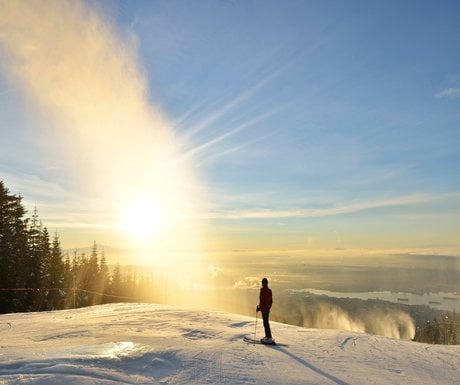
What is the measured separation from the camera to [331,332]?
673 inches

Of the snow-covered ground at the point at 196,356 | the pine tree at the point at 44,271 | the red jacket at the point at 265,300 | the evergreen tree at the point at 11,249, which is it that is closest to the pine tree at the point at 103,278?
the pine tree at the point at 44,271

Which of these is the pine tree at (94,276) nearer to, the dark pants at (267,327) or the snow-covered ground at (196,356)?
the snow-covered ground at (196,356)

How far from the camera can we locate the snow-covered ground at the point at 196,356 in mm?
8703

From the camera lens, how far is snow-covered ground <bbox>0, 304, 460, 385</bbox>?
8.70 meters

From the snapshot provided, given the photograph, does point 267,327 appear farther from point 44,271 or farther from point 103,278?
point 103,278

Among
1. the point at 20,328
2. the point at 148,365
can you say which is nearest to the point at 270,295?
the point at 148,365

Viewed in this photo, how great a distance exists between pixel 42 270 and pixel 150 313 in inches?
1041

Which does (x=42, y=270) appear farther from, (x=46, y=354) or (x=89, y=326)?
(x=46, y=354)

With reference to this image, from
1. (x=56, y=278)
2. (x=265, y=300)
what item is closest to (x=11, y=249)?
(x=56, y=278)

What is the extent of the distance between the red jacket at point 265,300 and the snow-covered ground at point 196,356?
1430 mm

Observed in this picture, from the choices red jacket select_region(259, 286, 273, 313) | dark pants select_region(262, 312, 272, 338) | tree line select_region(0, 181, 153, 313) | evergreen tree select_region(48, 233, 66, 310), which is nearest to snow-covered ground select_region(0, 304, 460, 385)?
dark pants select_region(262, 312, 272, 338)

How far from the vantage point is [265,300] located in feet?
46.5

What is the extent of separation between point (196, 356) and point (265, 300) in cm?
433

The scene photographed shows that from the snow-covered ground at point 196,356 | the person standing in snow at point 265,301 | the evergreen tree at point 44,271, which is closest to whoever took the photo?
the snow-covered ground at point 196,356
